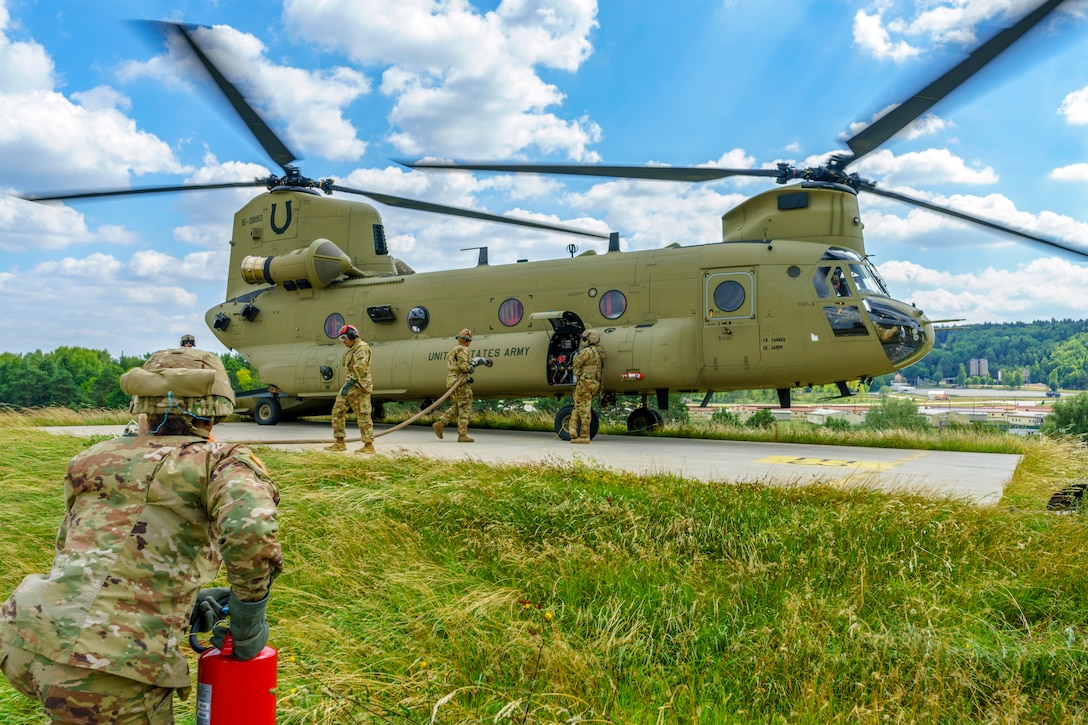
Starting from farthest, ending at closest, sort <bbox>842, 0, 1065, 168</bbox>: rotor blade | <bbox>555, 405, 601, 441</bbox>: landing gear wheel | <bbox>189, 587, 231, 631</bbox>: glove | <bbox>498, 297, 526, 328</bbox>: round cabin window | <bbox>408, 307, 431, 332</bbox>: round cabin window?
<bbox>408, 307, 431, 332</bbox>: round cabin window, <bbox>498, 297, 526, 328</bbox>: round cabin window, <bbox>555, 405, 601, 441</bbox>: landing gear wheel, <bbox>842, 0, 1065, 168</bbox>: rotor blade, <bbox>189, 587, 231, 631</bbox>: glove

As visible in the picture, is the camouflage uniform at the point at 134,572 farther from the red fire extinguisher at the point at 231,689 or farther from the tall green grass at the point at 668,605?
the tall green grass at the point at 668,605

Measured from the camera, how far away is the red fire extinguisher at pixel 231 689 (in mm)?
2383

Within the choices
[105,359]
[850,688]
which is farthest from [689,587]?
[105,359]

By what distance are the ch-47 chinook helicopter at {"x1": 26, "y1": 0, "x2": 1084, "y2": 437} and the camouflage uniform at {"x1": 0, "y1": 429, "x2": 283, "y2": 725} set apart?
820cm

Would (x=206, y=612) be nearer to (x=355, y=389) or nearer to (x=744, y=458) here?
(x=355, y=389)

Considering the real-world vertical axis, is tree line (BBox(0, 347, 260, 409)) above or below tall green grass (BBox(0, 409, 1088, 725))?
above

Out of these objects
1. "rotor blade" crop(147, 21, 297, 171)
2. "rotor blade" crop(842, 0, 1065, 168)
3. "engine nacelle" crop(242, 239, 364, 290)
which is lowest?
"engine nacelle" crop(242, 239, 364, 290)

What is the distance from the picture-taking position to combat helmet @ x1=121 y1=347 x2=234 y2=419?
8.62 ft

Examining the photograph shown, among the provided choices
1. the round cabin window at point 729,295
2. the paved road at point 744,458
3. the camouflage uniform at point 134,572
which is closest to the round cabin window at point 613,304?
the round cabin window at point 729,295

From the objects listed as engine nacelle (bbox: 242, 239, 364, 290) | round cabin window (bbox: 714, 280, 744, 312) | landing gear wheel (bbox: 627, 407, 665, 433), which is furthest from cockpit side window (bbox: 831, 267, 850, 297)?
engine nacelle (bbox: 242, 239, 364, 290)

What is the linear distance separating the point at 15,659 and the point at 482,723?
64.0 inches

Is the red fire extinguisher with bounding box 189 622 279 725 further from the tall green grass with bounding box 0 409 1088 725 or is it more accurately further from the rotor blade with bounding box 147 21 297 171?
the rotor blade with bounding box 147 21 297 171

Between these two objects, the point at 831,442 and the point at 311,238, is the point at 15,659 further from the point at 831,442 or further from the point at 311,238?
the point at 311,238

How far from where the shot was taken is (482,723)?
2.86m
